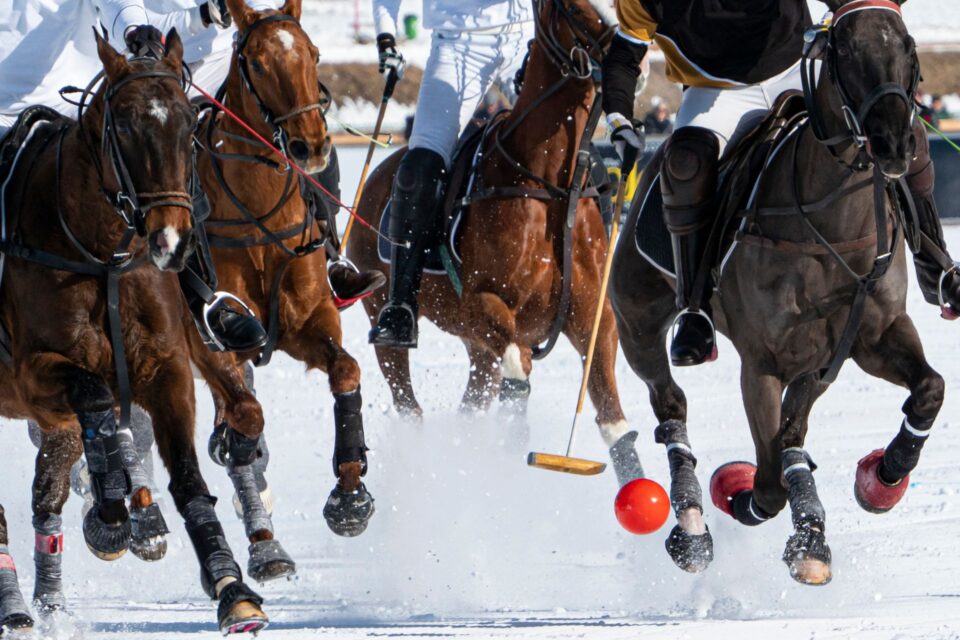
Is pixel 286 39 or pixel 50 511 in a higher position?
pixel 286 39

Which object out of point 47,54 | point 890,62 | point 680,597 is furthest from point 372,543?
point 890,62

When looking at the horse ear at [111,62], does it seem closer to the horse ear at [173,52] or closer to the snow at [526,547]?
the horse ear at [173,52]

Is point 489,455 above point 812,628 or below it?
below

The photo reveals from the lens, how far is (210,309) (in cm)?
604

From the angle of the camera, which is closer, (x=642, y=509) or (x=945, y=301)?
(x=945, y=301)

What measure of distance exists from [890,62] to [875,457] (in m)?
1.68

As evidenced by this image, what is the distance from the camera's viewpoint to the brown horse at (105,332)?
17.5 feet

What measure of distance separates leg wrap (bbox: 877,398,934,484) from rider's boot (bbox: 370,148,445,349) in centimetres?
288

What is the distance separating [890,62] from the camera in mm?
5285

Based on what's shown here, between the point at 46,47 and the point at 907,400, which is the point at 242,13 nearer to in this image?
the point at 46,47

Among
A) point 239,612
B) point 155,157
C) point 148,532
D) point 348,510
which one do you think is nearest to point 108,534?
point 148,532

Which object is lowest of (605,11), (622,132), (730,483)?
(730,483)

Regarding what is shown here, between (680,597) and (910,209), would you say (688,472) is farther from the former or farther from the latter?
(910,209)

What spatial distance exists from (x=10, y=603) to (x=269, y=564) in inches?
38.9
